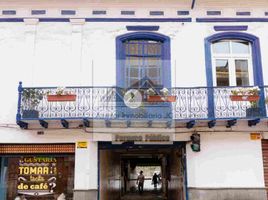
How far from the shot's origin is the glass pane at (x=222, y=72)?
12219 mm

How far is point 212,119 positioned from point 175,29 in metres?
3.20

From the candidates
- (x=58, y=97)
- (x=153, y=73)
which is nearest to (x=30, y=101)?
(x=58, y=97)

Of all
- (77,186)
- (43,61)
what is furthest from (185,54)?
(77,186)

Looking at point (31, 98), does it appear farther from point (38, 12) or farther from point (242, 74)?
point (242, 74)

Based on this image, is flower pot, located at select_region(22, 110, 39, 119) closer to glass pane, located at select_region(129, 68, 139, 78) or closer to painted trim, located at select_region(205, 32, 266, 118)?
glass pane, located at select_region(129, 68, 139, 78)

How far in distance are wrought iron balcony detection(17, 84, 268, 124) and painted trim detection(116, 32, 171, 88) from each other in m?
0.49

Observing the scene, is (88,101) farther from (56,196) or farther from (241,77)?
(241,77)

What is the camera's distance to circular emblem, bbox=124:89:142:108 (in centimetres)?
1145

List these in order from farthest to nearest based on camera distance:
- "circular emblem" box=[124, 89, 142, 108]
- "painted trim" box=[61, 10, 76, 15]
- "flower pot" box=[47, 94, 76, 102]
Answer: "painted trim" box=[61, 10, 76, 15] → "circular emblem" box=[124, 89, 142, 108] → "flower pot" box=[47, 94, 76, 102]

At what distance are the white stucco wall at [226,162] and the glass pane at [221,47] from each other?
267 centimetres

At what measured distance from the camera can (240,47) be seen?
1252cm

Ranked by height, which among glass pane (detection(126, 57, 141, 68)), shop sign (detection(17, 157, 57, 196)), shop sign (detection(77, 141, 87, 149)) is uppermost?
glass pane (detection(126, 57, 141, 68))

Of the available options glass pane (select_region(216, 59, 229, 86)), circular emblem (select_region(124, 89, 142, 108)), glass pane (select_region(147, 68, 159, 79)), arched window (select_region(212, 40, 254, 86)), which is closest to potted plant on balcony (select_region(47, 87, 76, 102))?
circular emblem (select_region(124, 89, 142, 108))

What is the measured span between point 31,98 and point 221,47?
6.15 metres
